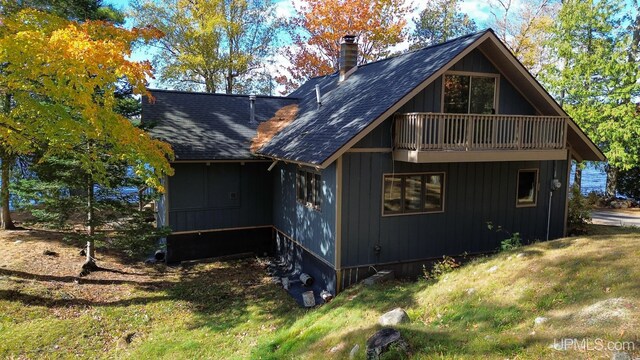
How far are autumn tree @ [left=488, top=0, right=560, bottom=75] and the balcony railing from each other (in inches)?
704

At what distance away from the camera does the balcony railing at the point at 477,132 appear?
9.31 metres

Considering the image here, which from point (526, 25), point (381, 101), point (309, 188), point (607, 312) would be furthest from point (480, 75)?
point (526, 25)

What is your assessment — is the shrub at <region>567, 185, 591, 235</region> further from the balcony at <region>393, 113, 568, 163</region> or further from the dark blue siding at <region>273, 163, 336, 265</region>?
the dark blue siding at <region>273, 163, 336, 265</region>

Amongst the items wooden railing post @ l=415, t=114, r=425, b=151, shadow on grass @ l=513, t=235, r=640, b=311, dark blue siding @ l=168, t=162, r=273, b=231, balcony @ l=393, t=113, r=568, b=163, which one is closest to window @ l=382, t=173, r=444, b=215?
balcony @ l=393, t=113, r=568, b=163

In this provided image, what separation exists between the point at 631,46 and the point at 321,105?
16.1 meters

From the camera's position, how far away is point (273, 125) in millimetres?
15078

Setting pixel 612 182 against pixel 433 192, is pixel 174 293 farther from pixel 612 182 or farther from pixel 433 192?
pixel 612 182

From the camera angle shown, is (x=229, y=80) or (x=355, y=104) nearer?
(x=355, y=104)

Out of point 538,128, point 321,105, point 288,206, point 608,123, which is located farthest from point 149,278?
point 608,123

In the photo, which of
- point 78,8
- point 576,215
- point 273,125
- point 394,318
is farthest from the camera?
point 78,8

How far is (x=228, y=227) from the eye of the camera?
13.4 meters

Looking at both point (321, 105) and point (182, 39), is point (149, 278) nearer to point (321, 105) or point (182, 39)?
point (321, 105)

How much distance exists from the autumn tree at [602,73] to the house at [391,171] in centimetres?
918

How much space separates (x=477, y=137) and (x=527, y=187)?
10.3ft
